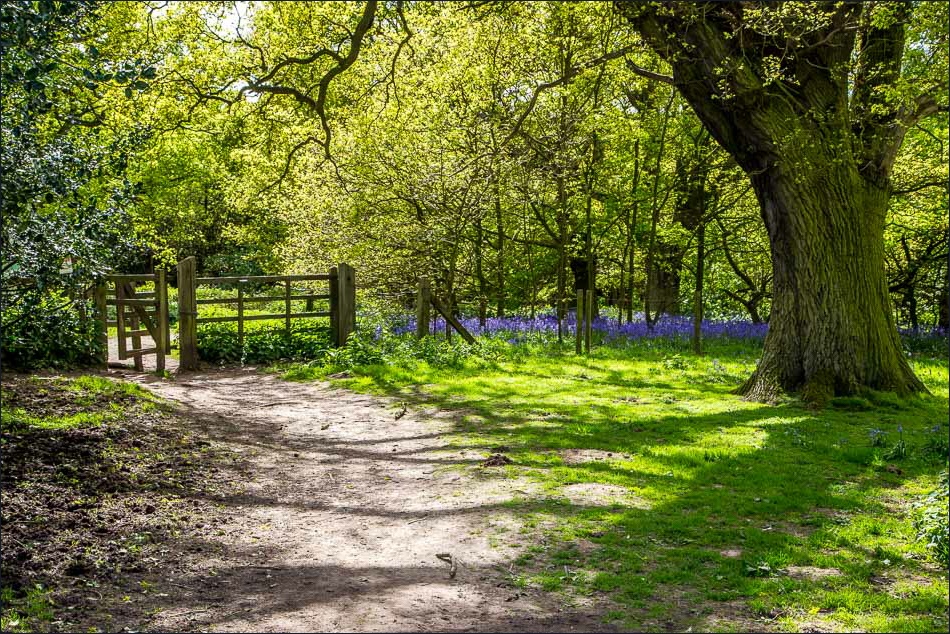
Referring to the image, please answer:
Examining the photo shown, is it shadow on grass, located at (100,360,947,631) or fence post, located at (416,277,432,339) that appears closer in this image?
shadow on grass, located at (100,360,947,631)

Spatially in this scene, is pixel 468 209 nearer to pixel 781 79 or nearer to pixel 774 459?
pixel 781 79

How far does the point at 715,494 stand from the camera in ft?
20.6

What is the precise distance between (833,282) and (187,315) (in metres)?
10.8

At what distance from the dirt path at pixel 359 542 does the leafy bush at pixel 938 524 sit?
2260 mm

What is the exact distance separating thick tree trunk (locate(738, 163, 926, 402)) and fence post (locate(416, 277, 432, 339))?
273 inches

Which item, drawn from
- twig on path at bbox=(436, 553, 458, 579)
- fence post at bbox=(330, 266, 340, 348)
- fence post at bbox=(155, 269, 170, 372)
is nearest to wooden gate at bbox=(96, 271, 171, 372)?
fence post at bbox=(155, 269, 170, 372)

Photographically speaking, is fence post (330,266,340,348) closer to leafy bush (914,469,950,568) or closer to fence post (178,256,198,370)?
fence post (178,256,198,370)

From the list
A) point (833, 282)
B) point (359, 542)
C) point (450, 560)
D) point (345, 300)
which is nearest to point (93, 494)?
point (359, 542)

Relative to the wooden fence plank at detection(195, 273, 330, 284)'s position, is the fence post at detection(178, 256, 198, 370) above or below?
below

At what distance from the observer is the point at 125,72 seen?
5.59 metres

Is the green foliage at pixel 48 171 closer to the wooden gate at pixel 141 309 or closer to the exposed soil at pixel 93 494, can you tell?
the exposed soil at pixel 93 494

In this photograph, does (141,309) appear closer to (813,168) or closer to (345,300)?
(345,300)

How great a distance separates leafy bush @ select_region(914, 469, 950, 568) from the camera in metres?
4.58

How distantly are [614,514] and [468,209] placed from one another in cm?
1024
